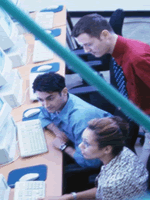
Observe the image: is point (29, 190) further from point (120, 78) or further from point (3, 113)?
point (120, 78)

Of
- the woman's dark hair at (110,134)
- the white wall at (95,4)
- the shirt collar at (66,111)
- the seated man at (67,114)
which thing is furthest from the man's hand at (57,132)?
the white wall at (95,4)

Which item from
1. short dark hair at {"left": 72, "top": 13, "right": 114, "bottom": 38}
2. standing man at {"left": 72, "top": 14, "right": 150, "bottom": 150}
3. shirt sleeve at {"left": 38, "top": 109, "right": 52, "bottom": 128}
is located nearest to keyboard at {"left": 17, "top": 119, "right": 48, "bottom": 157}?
shirt sleeve at {"left": 38, "top": 109, "right": 52, "bottom": 128}

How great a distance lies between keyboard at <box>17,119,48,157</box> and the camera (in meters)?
1.47

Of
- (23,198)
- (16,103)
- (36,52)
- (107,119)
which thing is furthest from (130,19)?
(23,198)

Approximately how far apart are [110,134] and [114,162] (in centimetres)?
14

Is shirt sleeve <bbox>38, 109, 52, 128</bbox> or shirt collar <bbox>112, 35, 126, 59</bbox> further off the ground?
shirt collar <bbox>112, 35, 126, 59</bbox>

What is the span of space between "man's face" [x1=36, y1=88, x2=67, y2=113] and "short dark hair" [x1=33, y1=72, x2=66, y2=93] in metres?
0.02

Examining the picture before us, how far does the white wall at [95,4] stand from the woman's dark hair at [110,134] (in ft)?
11.3

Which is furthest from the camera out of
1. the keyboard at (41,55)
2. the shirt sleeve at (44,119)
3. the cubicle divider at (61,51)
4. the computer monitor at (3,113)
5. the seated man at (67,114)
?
the keyboard at (41,55)

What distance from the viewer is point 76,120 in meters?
1.46

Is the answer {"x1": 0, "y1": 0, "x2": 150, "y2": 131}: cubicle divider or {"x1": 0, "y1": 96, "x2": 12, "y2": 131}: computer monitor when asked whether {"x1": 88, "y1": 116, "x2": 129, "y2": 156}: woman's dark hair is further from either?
{"x1": 0, "y1": 0, "x2": 150, "y2": 131}: cubicle divider

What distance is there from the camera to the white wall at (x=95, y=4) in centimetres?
412

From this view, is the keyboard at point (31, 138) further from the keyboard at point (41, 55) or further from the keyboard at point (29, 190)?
the keyboard at point (41, 55)

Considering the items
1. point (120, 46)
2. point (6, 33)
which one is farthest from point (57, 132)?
point (6, 33)
